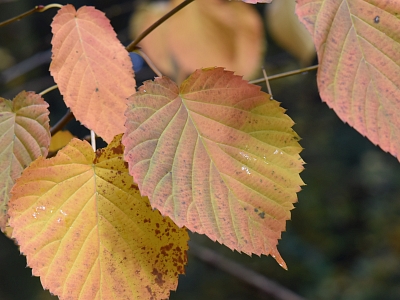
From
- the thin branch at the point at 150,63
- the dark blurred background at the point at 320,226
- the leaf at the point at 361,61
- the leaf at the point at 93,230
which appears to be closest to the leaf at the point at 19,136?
the leaf at the point at 93,230

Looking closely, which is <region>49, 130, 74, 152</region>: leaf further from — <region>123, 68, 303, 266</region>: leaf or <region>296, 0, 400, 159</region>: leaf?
<region>296, 0, 400, 159</region>: leaf

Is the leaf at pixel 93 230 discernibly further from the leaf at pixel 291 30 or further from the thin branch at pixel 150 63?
the leaf at pixel 291 30

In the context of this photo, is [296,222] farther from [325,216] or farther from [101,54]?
[101,54]

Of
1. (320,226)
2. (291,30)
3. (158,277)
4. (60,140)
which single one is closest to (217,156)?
(158,277)

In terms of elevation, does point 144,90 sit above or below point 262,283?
above

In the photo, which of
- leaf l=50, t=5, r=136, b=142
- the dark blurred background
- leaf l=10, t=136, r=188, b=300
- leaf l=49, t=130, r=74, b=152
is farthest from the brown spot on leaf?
the dark blurred background

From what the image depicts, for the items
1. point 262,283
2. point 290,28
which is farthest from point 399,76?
point 262,283
